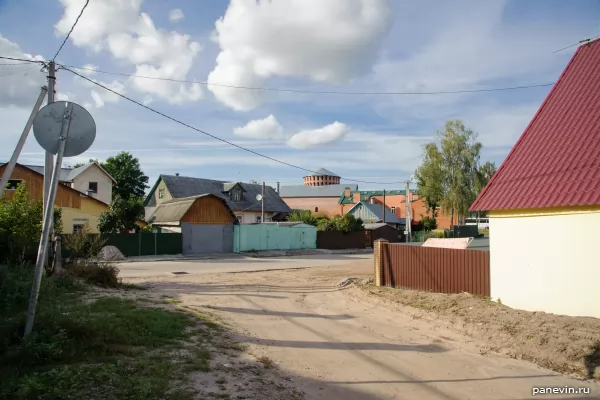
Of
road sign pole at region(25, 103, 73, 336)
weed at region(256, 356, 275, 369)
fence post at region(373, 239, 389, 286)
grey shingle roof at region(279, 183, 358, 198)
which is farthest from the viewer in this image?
grey shingle roof at region(279, 183, 358, 198)

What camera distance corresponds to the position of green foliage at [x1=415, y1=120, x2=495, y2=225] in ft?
157

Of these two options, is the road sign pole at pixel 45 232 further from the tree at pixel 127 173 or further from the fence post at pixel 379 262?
the tree at pixel 127 173

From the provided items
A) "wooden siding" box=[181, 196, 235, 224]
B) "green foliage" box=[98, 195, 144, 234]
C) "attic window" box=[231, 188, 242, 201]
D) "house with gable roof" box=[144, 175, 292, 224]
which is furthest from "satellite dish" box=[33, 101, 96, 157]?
"attic window" box=[231, 188, 242, 201]

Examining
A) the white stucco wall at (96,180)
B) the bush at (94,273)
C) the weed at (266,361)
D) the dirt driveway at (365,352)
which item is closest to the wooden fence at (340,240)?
the white stucco wall at (96,180)

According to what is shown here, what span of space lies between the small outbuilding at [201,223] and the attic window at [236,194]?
12214 mm

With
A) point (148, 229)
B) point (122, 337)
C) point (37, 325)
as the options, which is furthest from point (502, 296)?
point (148, 229)

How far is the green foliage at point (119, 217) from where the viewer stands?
103 ft

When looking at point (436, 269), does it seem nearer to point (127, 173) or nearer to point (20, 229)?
point (20, 229)

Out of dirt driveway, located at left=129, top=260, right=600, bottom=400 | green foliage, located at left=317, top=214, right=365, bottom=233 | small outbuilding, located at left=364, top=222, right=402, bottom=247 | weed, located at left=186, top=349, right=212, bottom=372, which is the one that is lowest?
dirt driveway, located at left=129, top=260, right=600, bottom=400

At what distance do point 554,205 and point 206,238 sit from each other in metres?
28.5

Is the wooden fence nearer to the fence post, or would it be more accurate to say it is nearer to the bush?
the fence post

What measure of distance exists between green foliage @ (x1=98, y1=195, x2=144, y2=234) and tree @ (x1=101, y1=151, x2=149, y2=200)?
1288 inches

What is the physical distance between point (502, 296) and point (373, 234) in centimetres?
3544

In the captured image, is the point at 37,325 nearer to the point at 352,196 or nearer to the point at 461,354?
the point at 461,354
